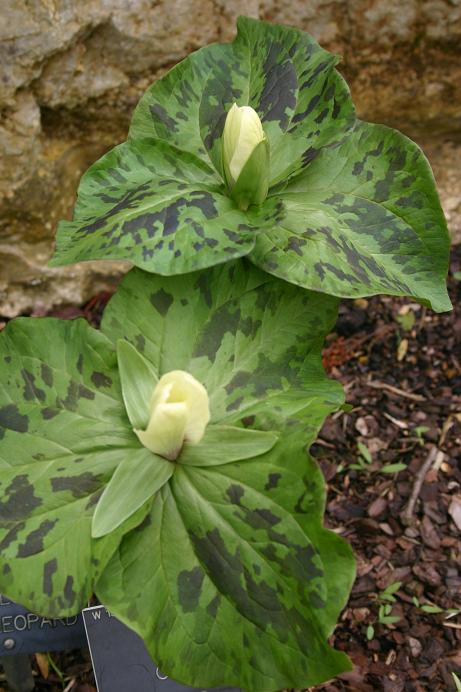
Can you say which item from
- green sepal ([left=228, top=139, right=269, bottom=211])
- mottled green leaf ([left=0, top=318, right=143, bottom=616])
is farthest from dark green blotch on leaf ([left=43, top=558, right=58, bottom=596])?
green sepal ([left=228, top=139, right=269, bottom=211])

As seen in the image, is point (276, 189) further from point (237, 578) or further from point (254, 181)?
point (237, 578)

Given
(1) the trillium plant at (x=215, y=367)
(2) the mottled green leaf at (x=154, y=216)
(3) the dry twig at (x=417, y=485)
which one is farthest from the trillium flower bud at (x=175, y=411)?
(3) the dry twig at (x=417, y=485)

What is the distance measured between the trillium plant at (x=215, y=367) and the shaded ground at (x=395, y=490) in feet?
1.85

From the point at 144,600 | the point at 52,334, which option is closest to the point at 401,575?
the point at 144,600

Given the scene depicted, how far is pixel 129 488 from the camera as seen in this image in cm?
96

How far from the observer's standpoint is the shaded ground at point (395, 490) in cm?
143

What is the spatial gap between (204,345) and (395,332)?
985 mm

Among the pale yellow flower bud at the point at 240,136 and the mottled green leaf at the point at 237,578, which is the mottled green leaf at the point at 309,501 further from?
the pale yellow flower bud at the point at 240,136

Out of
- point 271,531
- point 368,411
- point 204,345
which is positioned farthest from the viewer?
point 368,411

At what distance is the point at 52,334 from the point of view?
3.48 feet

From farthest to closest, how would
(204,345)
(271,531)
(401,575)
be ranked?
(401,575)
(204,345)
(271,531)

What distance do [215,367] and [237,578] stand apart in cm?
28

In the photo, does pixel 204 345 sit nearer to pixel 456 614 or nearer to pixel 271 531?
pixel 271 531

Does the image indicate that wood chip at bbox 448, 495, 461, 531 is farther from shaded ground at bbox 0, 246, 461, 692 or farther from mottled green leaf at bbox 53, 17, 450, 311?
mottled green leaf at bbox 53, 17, 450, 311
